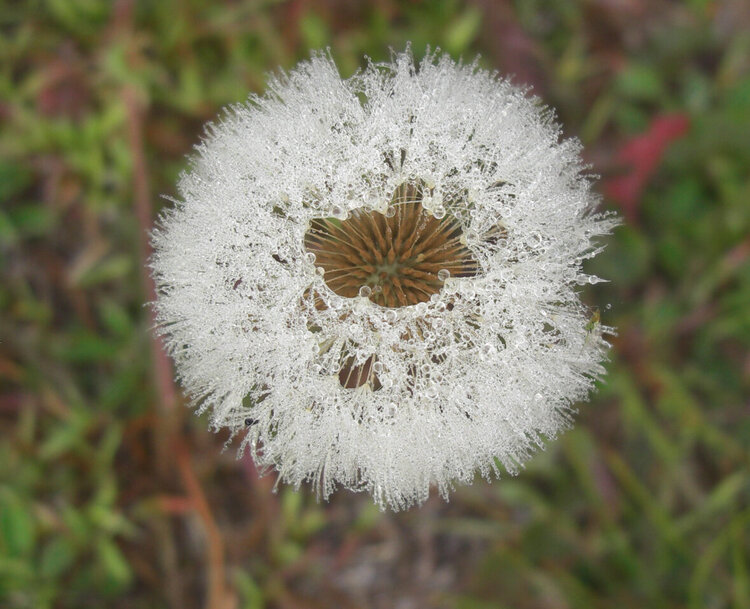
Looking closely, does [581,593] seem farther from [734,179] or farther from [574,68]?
[574,68]

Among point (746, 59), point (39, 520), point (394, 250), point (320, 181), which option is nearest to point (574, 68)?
point (746, 59)

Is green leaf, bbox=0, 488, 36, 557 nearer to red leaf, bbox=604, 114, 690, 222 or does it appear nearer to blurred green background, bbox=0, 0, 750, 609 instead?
blurred green background, bbox=0, 0, 750, 609

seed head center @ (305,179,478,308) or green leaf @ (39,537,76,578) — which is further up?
seed head center @ (305,179,478,308)

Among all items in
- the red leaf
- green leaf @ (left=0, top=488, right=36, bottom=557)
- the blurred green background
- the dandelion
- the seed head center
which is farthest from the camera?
the red leaf

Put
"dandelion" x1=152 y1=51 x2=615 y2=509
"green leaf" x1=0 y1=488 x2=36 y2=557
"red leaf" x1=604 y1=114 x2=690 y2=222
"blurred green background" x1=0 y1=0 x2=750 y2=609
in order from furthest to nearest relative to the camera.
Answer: "red leaf" x1=604 y1=114 x2=690 y2=222 < "blurred green background" x1=0 y1=0 x2=750 y2=609 < "green leaf" x1=0 y1=488 x2=36 y2=557 < "dandelion" x1=152 y1=51 x2=615 y2=509

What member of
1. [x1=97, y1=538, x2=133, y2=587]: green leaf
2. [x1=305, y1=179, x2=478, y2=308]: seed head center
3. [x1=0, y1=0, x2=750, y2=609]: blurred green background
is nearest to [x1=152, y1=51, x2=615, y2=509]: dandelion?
[x1=305, y1=179, x2=478, y2=308]: seed head center

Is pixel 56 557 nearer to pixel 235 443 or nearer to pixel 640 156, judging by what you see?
pixel 235 443

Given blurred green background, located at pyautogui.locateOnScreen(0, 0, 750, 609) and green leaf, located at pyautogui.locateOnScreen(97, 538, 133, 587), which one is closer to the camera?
green leaf, located at pyautogui.locateOnScreen(97, 538, 133, 587)

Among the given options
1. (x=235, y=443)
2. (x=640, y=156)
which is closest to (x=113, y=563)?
(x=235, y=443)
